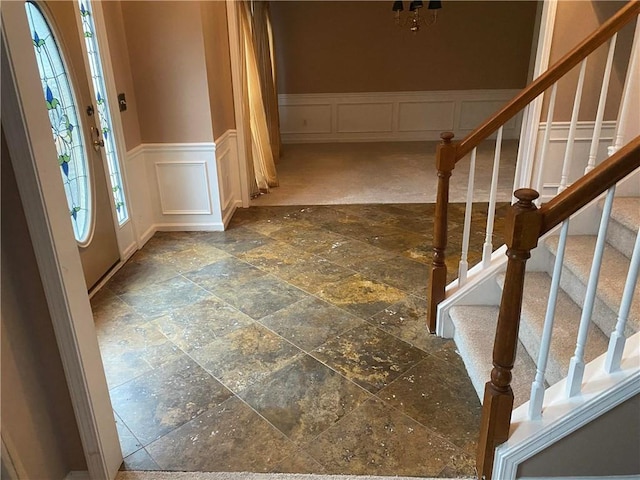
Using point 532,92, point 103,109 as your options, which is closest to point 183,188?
point 103,109

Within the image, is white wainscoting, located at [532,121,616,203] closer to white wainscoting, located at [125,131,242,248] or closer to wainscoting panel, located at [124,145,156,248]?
white wainscoting, located at [125,131,242,248]

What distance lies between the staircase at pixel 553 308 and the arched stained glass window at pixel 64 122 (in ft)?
7.12

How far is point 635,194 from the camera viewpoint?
96.7 inches

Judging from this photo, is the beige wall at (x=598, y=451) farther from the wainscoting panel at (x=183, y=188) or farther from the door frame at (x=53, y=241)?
the wainscoting panel at (x=183, y=188)

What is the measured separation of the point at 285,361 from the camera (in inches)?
96.0

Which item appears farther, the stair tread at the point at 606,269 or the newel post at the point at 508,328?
the stair tread at the point at 606,269

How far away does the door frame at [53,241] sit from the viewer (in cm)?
127

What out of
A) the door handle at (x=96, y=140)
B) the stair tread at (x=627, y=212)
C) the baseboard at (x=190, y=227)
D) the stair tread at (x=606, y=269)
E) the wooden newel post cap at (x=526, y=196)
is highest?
the wooden newel post cap at (x=526, y=196)

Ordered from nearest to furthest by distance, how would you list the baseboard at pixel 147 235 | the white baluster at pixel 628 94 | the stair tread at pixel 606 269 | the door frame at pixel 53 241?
the door frame at pixel 53 241 → the stair tread at pixel 606 269 → the white baluster at pixel 628 94 → the baseboard at pixel 147 235

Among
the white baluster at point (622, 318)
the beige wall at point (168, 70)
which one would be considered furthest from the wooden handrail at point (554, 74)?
the beige wall at point (168, 70)

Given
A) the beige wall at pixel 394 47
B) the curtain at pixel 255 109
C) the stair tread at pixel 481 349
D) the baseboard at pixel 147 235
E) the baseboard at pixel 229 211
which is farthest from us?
the beige wall at pixel 394 47

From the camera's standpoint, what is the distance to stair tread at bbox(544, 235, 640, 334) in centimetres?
184

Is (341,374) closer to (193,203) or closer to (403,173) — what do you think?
(193,203)

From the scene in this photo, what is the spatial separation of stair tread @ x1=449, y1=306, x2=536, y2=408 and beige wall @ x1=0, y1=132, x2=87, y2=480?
1.62 metres
